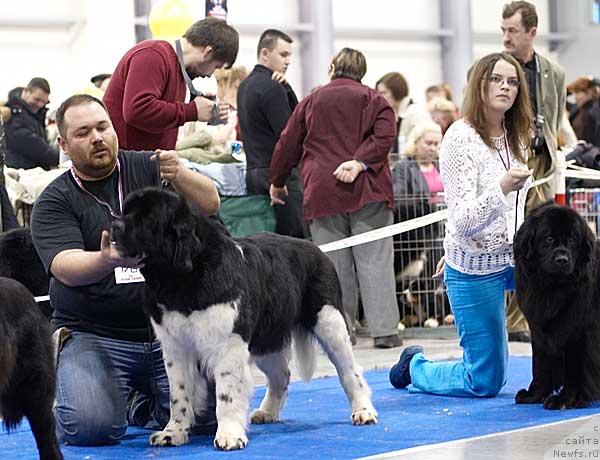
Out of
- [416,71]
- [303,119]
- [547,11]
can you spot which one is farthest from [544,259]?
[547,11]

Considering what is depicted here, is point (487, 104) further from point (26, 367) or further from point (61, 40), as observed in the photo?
point (61, 40)

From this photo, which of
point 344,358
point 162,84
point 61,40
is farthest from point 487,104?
point 61,40

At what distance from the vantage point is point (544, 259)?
4820mm

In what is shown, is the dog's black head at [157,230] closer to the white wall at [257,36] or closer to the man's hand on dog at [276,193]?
the man's hand on dog at [276,193]

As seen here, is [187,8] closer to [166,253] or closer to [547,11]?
[166,253]

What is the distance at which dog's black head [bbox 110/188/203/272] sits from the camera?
3.97 meters

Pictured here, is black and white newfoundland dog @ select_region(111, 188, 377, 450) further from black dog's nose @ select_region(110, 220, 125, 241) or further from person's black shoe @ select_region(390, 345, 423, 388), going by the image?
person's black shoe @ select_region(390, 345, 423, 388)

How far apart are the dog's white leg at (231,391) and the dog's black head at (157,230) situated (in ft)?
1.22

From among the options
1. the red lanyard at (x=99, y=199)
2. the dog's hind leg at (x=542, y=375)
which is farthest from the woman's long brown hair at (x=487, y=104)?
the red lanyard at (x=99, y=199)

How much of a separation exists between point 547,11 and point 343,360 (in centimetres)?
1639

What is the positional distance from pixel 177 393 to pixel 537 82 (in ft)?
11.7

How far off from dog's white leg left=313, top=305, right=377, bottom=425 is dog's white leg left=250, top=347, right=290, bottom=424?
21cm

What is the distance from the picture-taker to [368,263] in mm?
7367

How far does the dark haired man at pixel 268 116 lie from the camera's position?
760cm
